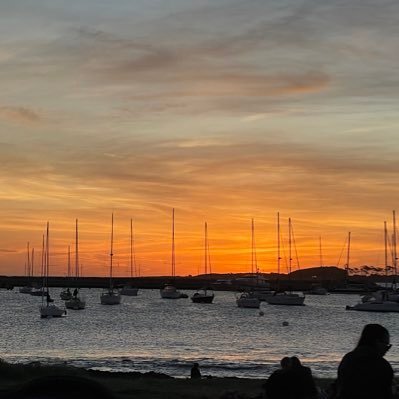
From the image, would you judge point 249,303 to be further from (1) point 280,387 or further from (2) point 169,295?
(1) point 280,387

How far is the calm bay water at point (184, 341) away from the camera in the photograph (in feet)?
152

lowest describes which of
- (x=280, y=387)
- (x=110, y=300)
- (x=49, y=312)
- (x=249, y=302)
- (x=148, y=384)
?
(x=148, y=384)

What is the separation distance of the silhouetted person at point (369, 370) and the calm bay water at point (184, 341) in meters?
29.6

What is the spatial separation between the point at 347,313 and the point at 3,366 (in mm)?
95409

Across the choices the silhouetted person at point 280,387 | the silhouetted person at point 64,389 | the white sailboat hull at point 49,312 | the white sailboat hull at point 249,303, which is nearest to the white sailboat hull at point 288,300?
the white sailboat hull at point 249,303

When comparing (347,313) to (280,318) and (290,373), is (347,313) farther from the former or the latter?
(290,373)

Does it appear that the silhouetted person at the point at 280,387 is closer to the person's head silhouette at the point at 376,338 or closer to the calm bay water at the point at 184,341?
the person's head silhouette at the point at 376,338

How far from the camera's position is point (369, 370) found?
32.7ft

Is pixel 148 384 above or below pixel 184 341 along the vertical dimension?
above

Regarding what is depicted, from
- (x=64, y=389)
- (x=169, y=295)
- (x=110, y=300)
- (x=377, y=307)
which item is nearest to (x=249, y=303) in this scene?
(x=377, y=307)

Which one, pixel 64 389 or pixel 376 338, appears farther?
pixel 376 338

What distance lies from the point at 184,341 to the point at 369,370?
187 ft

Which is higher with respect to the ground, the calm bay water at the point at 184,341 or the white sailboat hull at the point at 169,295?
the white sailboat hull at the point at 169,295

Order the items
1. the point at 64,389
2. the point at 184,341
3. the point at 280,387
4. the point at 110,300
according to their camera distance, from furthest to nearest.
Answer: the point at 110,300
the point at 184,341
the point at 280,387
the point at 64,389
